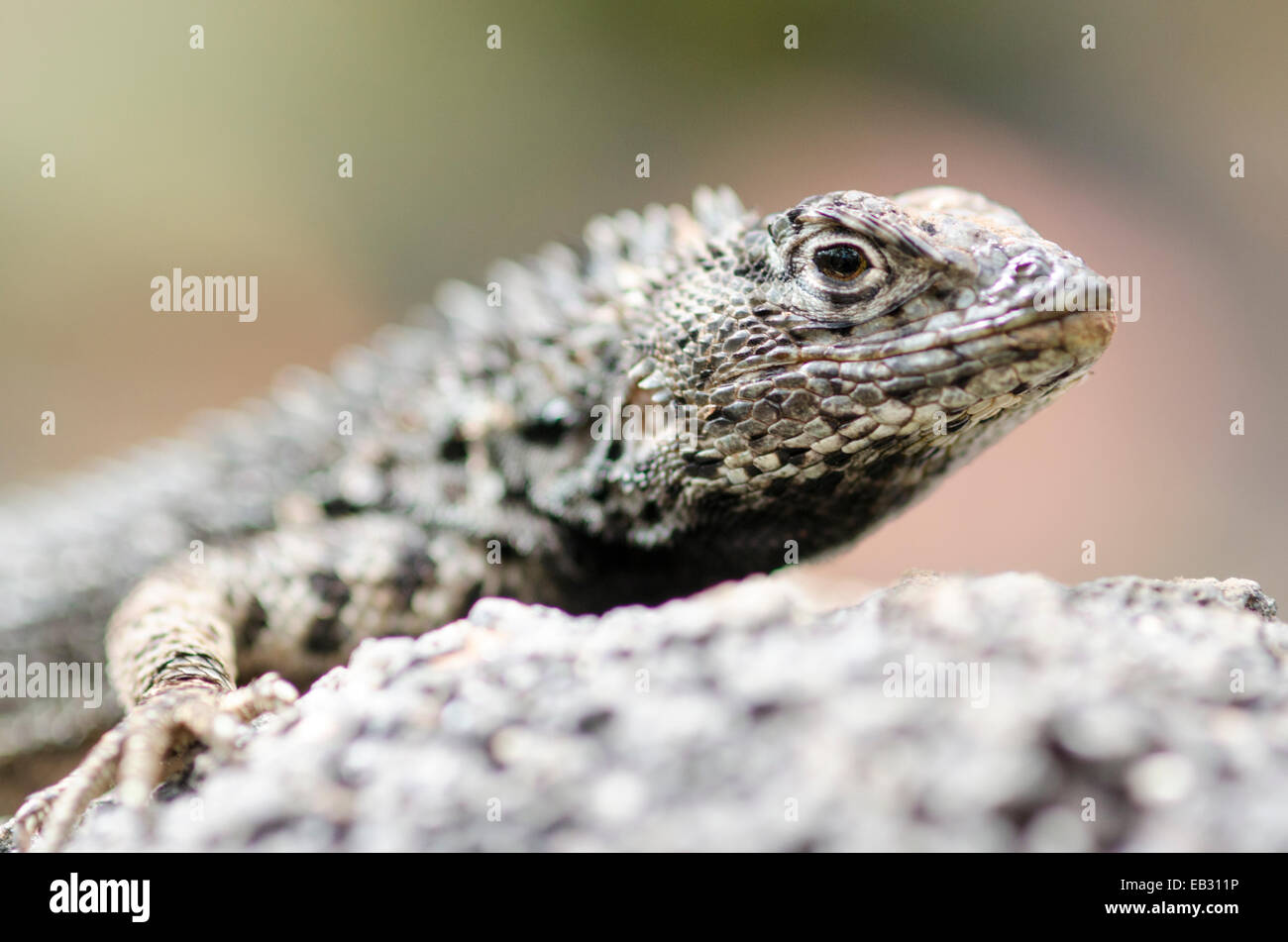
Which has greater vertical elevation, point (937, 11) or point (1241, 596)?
point (937, 11)

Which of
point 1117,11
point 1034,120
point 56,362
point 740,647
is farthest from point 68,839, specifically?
point 1117,11

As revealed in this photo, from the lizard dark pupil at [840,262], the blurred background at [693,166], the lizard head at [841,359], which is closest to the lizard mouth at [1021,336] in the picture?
the lizard head at [841,359]

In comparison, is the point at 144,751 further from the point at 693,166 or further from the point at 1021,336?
the point at 693,166

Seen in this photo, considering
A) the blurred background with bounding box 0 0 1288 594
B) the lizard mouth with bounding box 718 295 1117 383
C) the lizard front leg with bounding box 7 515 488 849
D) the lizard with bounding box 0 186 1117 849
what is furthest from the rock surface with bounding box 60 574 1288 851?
the blurred background with bounding box 0 0 1288 594

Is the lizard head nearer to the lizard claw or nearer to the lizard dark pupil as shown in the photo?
the lizard dark pupil

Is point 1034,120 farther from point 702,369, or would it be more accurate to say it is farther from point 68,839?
point 68,839

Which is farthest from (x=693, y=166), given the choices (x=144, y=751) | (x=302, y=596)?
(x=144, y=751)
